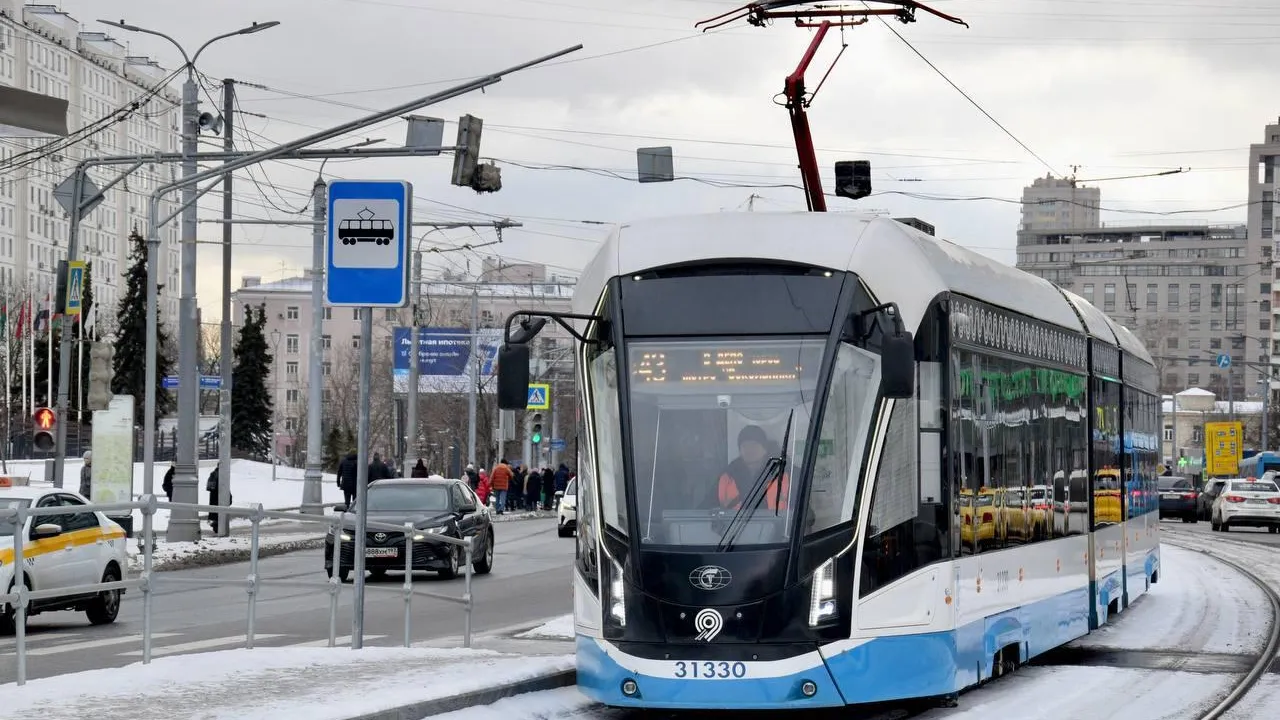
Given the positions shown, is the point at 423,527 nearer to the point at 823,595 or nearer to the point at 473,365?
the point at 823,595

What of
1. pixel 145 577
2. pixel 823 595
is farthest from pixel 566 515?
pixel 823 595

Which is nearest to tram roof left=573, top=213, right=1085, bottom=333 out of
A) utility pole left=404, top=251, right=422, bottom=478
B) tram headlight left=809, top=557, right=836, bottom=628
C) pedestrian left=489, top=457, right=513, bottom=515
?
tram headlight left=809, top=557, right=836, bottom=628

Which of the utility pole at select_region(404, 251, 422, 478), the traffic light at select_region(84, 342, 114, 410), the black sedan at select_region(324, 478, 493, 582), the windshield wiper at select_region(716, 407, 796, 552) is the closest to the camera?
the windshield wiper at select_region(716, 407, 796, 552)

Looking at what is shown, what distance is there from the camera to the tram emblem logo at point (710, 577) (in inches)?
426

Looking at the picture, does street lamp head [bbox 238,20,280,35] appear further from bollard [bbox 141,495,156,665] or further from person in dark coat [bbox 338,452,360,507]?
bollard [bbox 141,495,156,665]

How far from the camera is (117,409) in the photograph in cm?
3506

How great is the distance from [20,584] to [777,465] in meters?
4.84

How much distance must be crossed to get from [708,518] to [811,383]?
39.5 inches

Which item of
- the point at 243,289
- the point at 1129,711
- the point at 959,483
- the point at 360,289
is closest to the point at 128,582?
the point at 360,289

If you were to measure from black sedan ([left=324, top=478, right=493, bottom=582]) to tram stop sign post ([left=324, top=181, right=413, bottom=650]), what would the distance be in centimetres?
1474

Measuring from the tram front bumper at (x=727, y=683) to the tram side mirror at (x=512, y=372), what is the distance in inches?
66.5

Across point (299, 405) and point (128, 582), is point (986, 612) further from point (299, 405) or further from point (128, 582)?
point (299, 405)

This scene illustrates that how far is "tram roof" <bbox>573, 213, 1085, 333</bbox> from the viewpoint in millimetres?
11852

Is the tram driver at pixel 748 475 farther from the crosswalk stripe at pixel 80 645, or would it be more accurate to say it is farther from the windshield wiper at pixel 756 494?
the crosswalk stripe at pixel 80 645
